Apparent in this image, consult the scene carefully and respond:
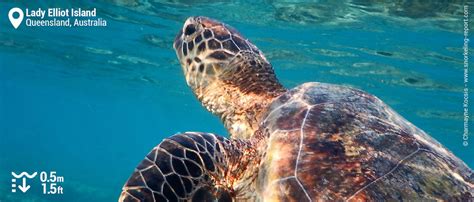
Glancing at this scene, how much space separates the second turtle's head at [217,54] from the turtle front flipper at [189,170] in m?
1.21

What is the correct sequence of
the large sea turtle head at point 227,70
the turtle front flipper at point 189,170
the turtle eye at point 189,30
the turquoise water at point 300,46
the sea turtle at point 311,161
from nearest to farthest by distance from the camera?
the sea turtle at point 311,161
the turtle front flipper at point 189,170
the large sea turtle head at point 227,70
the turtle eye at point 189,30
the turquoise water at point 300,46

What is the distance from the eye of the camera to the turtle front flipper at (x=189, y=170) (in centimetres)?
230

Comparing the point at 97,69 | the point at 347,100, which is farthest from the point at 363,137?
the point at 97,69

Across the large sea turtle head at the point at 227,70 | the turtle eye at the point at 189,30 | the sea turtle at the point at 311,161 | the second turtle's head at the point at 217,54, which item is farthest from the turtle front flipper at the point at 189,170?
the turtle eye at the point at 189,30

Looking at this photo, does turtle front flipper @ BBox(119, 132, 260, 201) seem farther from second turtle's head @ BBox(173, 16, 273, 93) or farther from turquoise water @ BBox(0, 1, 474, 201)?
turquoise water @ BBox(0, 1, 474, 201)

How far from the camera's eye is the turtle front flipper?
2.30m

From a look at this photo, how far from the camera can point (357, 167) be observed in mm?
2209

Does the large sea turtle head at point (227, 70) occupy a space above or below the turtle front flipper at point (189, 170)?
above

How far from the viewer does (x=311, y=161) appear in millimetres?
2309

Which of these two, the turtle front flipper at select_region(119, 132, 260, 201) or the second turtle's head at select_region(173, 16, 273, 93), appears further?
the second turtle's head at select_region(173, 16, 273, 93)

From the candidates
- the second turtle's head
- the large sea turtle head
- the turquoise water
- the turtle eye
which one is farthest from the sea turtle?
the turquoise water

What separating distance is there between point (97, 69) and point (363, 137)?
2762 centimetres

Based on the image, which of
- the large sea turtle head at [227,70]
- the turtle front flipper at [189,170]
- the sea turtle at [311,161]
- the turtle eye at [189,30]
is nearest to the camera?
the sea turtle at [311,161]

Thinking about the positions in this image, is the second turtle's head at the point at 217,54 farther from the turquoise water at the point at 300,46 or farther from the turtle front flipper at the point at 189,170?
the turquoise water at the point at 300,46
